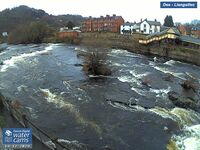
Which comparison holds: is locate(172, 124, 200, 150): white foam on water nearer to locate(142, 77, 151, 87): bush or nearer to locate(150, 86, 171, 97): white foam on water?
locate(150, 86, 171, 97): white foam on water

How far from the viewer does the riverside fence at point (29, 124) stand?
2217 cm

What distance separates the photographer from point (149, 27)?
302ft

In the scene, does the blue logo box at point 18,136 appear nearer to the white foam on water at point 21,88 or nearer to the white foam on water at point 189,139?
the white foam on water at point 189,139

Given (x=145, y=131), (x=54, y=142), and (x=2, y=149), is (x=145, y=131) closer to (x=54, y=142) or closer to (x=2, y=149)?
(x=54, y=142)

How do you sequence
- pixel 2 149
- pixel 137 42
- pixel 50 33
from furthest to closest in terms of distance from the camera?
pixel 50 33
pixel 137 42
pixel 2 149

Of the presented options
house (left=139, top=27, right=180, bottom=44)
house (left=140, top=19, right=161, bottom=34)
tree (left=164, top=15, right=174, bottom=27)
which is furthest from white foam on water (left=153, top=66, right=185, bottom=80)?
tree (left=164, top=15, right=174, bottom=27)

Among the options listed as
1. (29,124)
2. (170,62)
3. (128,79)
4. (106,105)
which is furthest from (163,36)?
(29,124)

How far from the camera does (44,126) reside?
25984 mm

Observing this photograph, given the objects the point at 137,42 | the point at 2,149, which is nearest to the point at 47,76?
the point at 2,149

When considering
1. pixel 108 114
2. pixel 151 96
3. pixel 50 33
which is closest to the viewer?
pixel 108 114

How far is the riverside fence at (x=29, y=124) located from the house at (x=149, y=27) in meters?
66.5

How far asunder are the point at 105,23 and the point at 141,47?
114 ft

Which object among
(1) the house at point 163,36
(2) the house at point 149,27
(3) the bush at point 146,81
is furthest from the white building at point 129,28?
(3) the bush at point 146,81

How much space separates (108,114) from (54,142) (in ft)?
24.9
